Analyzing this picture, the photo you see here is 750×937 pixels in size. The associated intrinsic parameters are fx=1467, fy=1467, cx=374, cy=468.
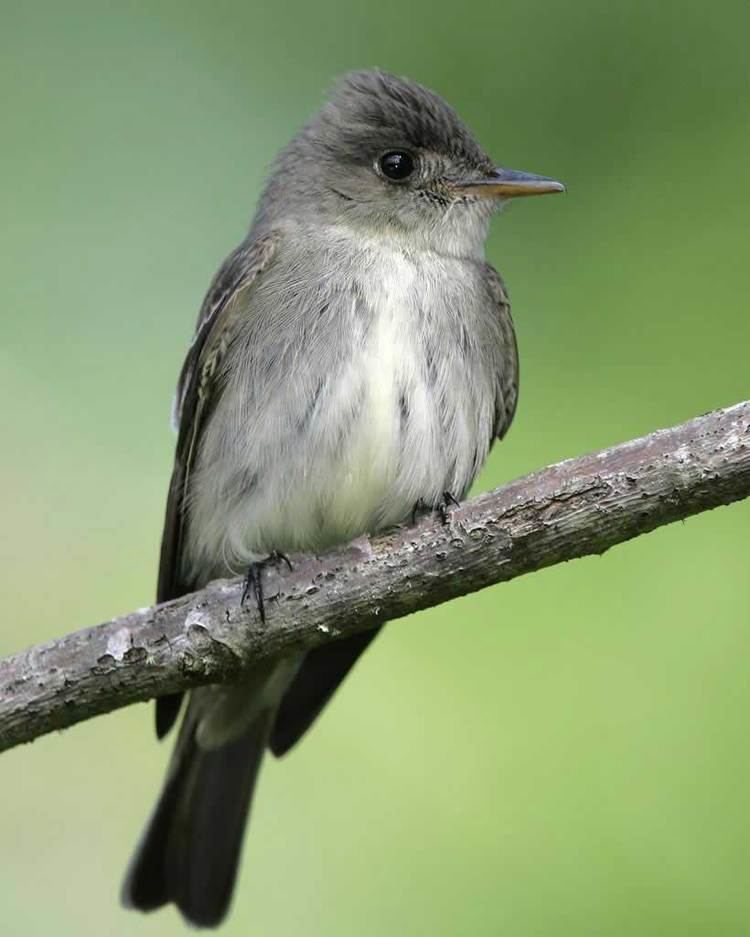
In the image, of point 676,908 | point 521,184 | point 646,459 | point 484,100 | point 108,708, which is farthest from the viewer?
point 484,100

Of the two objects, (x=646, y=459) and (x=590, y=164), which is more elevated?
(x=590, y=164)

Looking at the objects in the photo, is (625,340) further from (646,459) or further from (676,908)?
(676,908)

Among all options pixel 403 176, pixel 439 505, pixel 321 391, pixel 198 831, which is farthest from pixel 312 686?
pixel 403 176

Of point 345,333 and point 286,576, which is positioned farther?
point 345,333

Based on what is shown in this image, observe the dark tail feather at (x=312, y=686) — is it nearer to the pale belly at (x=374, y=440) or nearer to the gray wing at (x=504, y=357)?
the pale belly at (x=374, y=440)

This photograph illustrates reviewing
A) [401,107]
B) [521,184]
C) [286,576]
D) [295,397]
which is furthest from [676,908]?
[401,107]

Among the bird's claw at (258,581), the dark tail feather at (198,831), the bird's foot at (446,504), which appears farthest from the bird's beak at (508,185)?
the dark tail feather at (198,831)

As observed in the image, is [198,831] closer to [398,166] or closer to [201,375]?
[201,375]
